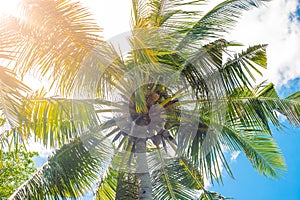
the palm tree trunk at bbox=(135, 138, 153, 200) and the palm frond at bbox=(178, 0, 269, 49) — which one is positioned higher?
the palm frond at bbox=(178, 0, 269, 49)

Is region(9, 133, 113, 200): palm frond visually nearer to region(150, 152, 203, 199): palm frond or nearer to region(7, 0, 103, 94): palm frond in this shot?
region(150, 152, 203, 199): palm frond

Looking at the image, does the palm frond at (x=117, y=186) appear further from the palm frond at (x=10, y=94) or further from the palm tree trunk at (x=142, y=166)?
the palm frond at (x=10, y=94)

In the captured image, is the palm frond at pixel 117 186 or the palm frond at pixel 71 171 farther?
the palm frond at pixel 117 186

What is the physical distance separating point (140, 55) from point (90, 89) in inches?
40.2

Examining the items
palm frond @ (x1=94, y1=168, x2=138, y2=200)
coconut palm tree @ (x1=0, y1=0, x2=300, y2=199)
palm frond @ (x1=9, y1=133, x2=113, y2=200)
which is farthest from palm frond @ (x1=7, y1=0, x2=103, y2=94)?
palm frond @ (x1=94, y1=168, x2=138, y2=200)

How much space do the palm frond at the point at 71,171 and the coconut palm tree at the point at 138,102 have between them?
2 cm

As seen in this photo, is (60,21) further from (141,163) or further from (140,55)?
(141,163)

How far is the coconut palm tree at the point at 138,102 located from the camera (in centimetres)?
545

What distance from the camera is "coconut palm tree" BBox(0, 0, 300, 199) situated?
17.9 feet

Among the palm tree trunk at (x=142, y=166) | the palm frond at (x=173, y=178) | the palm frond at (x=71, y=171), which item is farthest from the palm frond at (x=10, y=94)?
the palm frond at (x=173, y=178)

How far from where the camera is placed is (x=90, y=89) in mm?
5957

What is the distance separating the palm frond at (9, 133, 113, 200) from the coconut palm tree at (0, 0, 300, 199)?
0.8 inches

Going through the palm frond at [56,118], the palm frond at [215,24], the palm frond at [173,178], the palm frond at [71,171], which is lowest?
the palm frond at [173,178]

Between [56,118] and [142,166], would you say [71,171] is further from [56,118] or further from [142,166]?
[142,166]
